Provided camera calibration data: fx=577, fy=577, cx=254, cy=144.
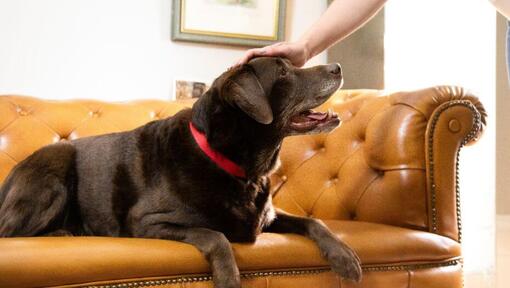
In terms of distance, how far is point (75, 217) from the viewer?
5.85ft

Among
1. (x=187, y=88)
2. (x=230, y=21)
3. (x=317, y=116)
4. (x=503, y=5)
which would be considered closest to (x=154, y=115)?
(x=187, y=88)

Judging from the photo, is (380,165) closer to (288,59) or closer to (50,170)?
(288,59)

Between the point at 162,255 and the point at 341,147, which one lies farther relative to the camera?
the point at 341,147

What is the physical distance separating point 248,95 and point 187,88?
1.45 metres

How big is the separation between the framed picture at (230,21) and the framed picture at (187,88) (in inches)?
8.4

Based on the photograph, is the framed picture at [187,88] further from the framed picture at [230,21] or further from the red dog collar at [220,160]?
the red dog collar at [220,160]

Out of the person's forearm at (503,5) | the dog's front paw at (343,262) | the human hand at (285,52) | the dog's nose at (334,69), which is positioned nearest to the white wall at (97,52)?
the human hand at (285,52)

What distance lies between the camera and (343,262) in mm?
1568

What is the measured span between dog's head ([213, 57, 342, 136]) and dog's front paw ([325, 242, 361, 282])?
341 millimetres

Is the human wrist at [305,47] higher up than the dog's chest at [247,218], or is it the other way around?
the human wrist at [305,47]

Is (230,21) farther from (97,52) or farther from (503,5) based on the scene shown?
(503,5)

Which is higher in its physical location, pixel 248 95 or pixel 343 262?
pixel 248 95

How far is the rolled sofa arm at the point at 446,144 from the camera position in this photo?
73.5 inches

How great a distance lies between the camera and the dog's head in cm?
159
